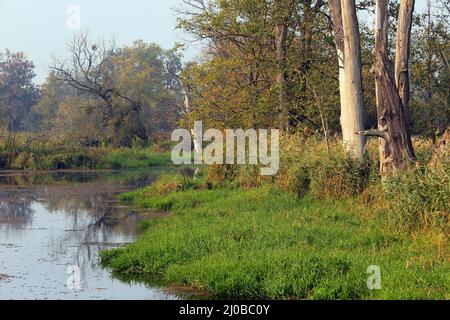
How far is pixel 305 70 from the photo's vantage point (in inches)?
864

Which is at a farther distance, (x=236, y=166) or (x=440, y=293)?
(x=236, y=166)

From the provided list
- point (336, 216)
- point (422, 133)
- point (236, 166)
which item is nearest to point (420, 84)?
point (422, 133)

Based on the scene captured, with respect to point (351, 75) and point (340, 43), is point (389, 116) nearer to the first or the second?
point (351, 75)

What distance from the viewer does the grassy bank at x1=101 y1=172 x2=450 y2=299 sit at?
805 cm

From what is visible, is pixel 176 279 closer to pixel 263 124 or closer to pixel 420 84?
pixel 263 124

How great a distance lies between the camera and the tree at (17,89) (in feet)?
254

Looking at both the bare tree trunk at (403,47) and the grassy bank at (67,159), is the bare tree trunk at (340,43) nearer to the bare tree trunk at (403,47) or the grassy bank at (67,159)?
the bare tree trunk at (403,47)

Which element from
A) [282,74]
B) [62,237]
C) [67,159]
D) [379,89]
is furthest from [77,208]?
[67,159]

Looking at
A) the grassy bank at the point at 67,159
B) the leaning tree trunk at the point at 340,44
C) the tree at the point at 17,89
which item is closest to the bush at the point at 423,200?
the leaning tree trunk at the point at 340,44

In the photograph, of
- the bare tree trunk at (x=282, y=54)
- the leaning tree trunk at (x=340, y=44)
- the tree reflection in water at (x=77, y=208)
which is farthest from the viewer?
the bare tree trunk at (x=282, y=54)

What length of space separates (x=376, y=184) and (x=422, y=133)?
1165 centimetres

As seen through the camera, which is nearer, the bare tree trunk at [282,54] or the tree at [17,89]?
the bare tree trunk at [282,54]

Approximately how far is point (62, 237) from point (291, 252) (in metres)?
5.63

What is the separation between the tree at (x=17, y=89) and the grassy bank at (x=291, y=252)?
65.5 metres
